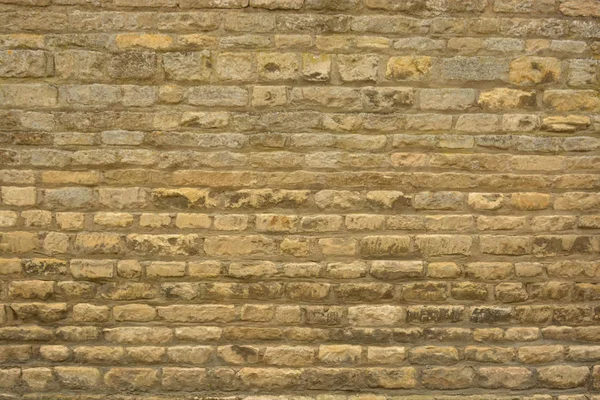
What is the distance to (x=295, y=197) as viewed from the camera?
3.11 m

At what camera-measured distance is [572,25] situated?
3.13 m

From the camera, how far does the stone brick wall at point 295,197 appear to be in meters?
3.07

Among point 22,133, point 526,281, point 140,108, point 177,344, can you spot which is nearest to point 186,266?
point 177,344

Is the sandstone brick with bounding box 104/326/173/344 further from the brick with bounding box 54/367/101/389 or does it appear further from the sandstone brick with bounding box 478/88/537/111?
the sandstone brick with bounding box 478/88/537/111

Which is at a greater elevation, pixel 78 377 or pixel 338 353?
pixel 338 353

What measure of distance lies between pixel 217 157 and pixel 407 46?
1.40 meters

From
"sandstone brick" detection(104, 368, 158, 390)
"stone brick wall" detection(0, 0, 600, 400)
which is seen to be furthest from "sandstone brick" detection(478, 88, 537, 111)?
"sandstone brick" detection(104, 368, 158, 390)

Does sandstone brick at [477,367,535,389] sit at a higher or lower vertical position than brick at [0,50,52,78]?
lower

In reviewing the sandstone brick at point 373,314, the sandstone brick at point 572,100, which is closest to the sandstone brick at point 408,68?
the sandstone brick at point 572,100

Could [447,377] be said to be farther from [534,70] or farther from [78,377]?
[78,377]

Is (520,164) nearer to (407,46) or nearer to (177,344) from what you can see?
(407,46)

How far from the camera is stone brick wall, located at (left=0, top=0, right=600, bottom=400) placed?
3.07 meters

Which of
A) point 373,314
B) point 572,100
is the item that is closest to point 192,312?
point 373,314

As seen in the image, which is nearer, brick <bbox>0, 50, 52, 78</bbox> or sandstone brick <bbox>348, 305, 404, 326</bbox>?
brick <bbox>0, 50, 52, 78</bbox>
